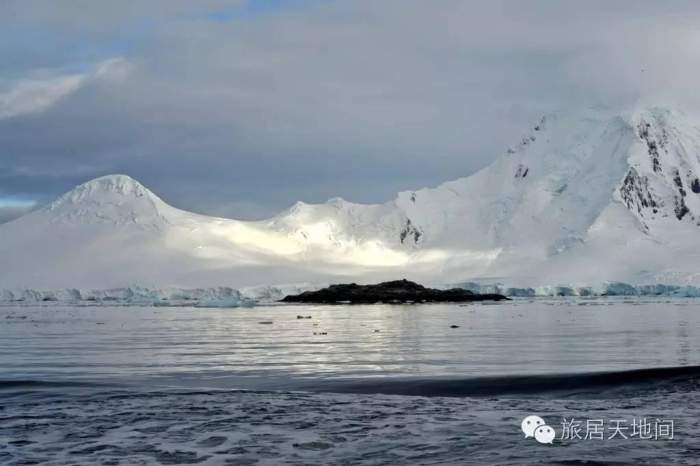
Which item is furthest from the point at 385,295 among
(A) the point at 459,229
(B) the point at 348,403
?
(B) the point at 348,403

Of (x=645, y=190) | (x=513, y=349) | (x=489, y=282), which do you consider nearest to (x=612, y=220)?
(x=645, y=190)

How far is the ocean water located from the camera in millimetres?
10297

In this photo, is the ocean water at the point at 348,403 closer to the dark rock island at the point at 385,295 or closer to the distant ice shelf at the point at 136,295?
the dark rock island at the point at 385,295

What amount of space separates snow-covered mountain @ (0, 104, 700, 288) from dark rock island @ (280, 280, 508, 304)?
17.5 m

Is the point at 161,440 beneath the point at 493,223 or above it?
beneath

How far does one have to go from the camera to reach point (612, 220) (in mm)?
143375

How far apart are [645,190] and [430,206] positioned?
3696cm

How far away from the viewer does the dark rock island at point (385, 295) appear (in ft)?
333

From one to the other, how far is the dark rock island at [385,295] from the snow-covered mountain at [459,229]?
1749 cm

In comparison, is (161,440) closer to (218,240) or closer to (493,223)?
(218,240)

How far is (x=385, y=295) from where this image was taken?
10744cm
